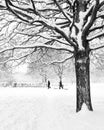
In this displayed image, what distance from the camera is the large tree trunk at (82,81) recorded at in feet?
27.1

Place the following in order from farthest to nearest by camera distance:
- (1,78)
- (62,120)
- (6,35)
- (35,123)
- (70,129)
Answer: (1,78)
(6,35)
(62,120)
(35,123)
(70,129)

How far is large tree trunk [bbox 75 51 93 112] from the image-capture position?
27.1 feet

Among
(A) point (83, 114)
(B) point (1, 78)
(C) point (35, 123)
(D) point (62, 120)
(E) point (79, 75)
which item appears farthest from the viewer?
(B) point (1, 78)

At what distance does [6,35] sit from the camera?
34.1 feet

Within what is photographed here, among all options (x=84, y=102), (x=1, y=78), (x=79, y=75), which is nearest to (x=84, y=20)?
(x=79, y=75)

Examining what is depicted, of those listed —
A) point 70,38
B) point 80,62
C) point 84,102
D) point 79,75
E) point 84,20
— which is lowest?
point 84,102

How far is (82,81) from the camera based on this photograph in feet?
27.6

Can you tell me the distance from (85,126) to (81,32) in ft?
13.3

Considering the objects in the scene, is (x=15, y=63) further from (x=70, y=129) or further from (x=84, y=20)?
(x=70, y=129)

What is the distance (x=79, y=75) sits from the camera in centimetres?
851

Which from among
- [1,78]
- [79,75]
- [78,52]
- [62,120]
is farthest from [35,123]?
[1,78]

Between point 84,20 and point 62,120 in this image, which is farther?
point 84,20

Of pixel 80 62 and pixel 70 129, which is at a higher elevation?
pixel 80 62

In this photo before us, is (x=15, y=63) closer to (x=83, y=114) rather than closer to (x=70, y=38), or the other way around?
(x=70, y=38)
